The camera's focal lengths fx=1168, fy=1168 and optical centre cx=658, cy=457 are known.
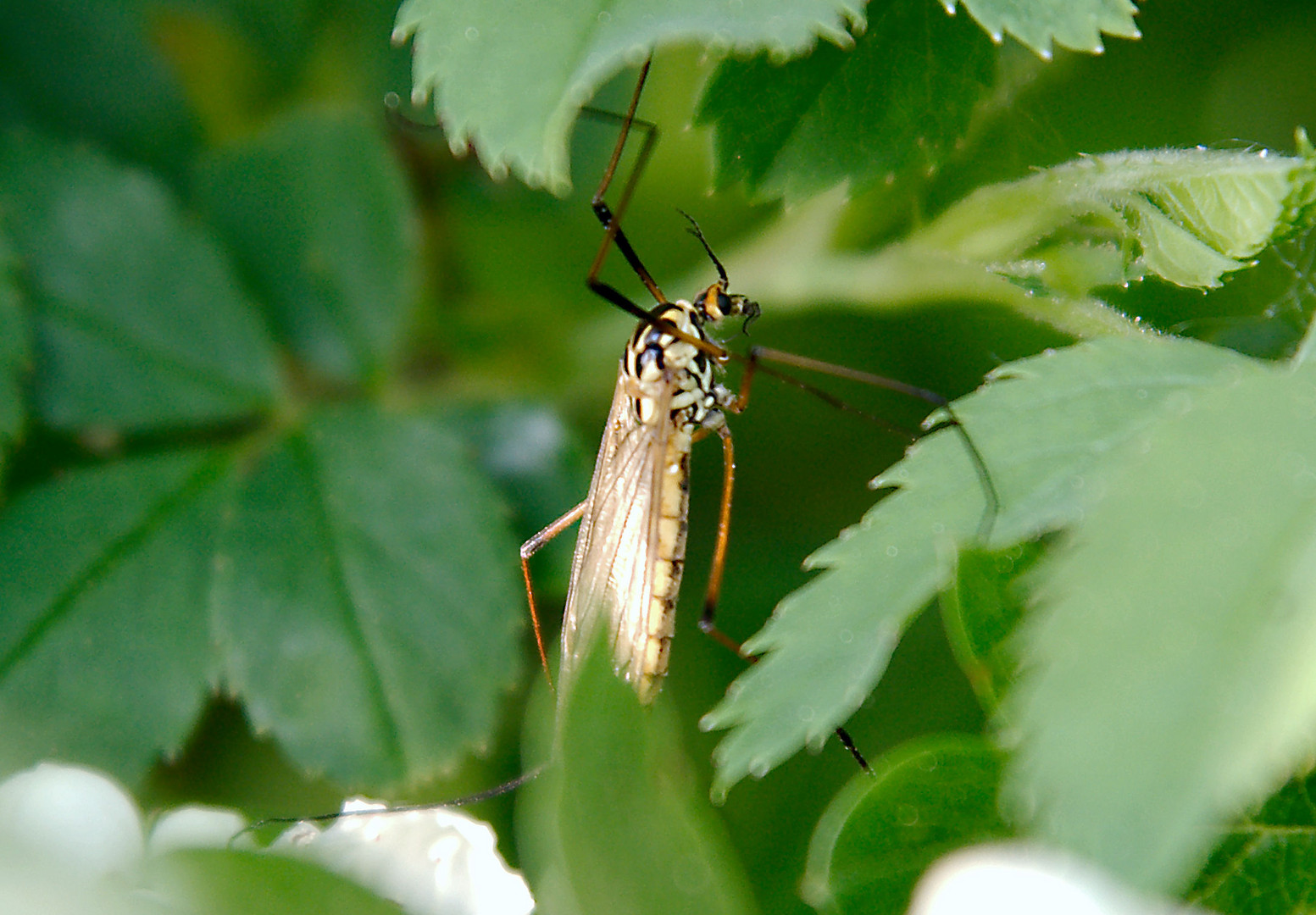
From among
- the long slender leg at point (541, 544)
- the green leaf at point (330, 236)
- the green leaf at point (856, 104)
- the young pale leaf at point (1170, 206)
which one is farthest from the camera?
the green leaf at point (330, 236)

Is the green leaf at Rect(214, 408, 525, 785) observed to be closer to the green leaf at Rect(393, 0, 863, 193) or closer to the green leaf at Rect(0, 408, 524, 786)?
the green leaf at Rect(0, 408, 524, 786)

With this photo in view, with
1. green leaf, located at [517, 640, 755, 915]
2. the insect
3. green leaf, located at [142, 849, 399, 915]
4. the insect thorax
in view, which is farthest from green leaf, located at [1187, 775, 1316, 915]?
the insect thorax

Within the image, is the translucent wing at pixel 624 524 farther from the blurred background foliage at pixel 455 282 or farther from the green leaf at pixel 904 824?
the green leaf at pixel 904 824

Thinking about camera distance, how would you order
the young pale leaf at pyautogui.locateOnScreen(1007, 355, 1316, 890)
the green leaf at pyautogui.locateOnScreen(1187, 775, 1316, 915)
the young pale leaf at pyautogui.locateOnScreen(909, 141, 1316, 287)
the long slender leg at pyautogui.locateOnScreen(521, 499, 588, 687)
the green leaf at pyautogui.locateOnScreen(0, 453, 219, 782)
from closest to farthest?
1. the young pale leaf at pyautogui.locateOnScreen(1007, 355, 1316, 890)
2. the green leaf at pyautogui.locateOnScreen(1187, 775, 1316, 915)
3. the young pale leaf at pyautogui.locateOnScreen(909, 141, 1316, 287)
4. the green leaf at pyautogui.locateOnScreen(0, 453, 219, 782)
5. the long slender leg at pyautogui.locateOnScreen(521, 499, 588, 687)

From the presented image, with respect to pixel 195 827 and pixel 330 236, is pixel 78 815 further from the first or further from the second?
pixel 330 236

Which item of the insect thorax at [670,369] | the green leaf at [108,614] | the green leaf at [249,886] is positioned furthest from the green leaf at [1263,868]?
the green leaf at [108,614]

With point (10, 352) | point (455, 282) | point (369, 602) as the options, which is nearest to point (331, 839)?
point (369, 602)
